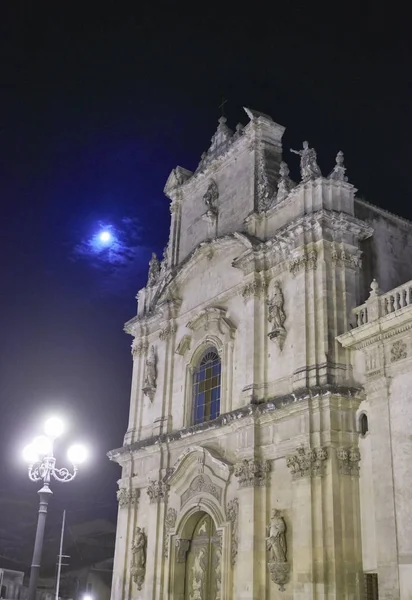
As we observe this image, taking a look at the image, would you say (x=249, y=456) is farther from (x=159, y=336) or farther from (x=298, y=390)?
(x=159, y=336)

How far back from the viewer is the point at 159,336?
2544 cm

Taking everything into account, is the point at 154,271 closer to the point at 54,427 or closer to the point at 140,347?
the point at 140,347

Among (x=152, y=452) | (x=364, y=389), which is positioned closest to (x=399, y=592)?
(x=364, y=389)

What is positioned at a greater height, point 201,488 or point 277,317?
point 277,317

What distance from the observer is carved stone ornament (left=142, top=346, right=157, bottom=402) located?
974 inches

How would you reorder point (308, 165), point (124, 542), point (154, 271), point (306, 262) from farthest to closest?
point (154, 271)
point (124, 542)
point (308, 165)
point (306, 262)

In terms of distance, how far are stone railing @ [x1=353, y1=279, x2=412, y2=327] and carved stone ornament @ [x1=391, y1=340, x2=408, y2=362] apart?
0.77m

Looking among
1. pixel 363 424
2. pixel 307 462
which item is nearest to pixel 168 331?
pixel 307 462

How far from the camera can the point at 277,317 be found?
1952 cm

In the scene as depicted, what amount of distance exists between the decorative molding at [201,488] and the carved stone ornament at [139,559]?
89.8 inches

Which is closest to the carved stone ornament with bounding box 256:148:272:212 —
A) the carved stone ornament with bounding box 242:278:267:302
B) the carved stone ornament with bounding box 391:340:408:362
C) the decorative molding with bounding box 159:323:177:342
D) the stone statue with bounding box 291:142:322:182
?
the stone statue with bounding box 291:142:322:182

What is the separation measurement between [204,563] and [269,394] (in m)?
5.52

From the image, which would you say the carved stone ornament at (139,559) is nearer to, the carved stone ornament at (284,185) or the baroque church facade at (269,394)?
the baroque church facade at (269,394)

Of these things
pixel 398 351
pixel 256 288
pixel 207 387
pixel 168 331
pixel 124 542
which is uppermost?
pixel 168 331
